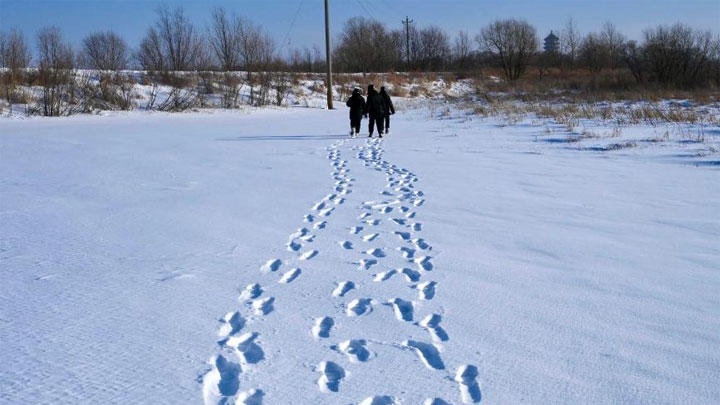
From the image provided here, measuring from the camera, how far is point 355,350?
3.20 meters

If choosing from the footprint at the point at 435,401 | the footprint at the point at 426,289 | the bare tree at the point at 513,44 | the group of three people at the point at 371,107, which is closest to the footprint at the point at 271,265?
the footprint at the point at 426,289

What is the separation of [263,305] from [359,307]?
59 cm

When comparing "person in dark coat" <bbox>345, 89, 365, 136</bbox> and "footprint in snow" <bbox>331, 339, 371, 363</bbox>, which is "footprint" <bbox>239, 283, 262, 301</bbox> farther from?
"person in dark coat" <bbox>345, 89, 365, 136</bbox>

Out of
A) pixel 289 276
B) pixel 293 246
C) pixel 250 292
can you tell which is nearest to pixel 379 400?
pixel 250 292

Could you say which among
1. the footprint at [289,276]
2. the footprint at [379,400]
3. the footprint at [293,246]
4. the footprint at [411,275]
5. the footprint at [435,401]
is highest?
the footprint at [293,246]

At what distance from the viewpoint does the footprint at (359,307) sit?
3.72 m

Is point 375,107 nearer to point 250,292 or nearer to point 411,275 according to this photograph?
point 411,275

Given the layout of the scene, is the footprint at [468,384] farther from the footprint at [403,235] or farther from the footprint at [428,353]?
the footprint at [403,235]

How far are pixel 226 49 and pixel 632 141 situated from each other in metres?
→ 24.8

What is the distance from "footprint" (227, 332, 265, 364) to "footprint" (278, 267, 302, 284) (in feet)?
3.04

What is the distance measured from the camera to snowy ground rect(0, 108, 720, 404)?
2.88m

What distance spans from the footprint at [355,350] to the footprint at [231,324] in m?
0.62

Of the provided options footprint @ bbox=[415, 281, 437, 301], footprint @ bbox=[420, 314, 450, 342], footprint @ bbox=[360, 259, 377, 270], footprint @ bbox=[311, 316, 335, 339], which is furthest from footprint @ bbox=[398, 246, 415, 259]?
footprint @ bbox=[311, 316, 335, 339]

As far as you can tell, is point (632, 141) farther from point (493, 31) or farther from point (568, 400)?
point (493, 31)
